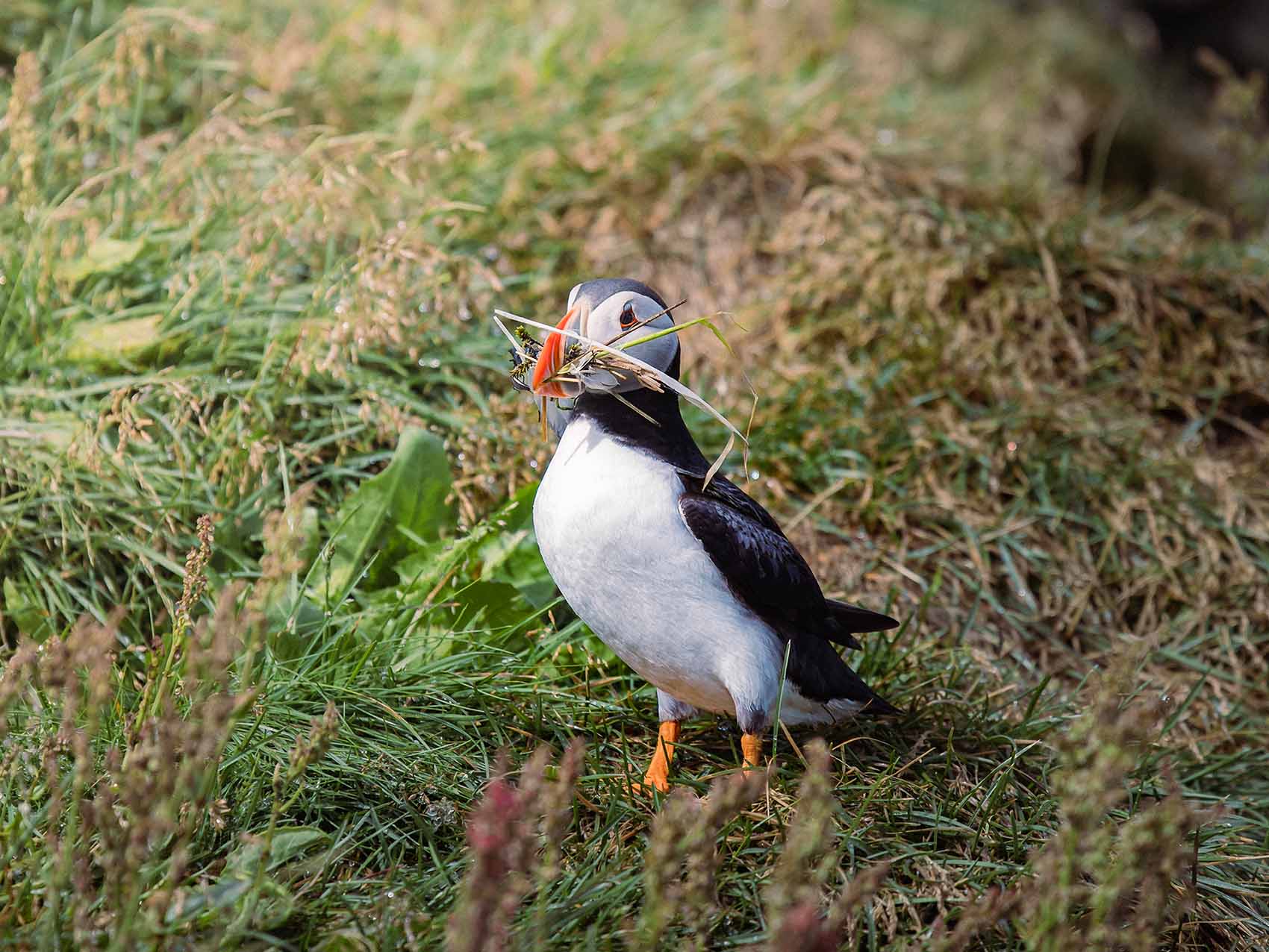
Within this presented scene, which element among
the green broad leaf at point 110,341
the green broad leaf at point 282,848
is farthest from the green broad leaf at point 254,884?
the green broad leaf at point 110,341

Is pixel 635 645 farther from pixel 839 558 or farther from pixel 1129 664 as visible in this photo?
pixel 839 558

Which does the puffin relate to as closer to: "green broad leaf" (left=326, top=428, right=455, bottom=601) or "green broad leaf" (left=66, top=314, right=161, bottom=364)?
"green broad leaf" (left=326, top=428, right=455, bottom=601)

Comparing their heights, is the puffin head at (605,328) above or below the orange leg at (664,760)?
above

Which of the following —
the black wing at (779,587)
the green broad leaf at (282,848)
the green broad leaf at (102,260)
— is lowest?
the green broad leaf at (282,848)

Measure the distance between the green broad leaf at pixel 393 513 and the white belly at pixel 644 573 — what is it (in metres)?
0.90

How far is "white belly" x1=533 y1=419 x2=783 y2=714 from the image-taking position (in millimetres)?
2340

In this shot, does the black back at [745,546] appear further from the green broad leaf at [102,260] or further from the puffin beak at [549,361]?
the green broad leaf at [102,260]

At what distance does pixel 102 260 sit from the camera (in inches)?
145

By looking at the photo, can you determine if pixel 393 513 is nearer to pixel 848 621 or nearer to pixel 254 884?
pixel 848 621

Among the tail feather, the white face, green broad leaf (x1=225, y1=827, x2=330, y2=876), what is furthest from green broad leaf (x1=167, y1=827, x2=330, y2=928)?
the tail feather

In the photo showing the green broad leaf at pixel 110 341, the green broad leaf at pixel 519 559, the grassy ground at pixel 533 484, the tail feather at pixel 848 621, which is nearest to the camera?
the grassy ground at pixel 533 484

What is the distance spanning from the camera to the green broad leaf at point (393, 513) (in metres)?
3.18

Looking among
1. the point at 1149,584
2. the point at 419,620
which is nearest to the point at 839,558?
the point at 1149,584

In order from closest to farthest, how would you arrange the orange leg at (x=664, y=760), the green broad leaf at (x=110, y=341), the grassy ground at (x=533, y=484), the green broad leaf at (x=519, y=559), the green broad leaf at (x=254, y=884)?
the green broad leaf at (x=254, y=884) → the grassy ground at (x=533, y=484) → the orange leg at (x=664, y=760) → the green broad leaf at (x=519, y=559) → the green broad leaf at (x=110, y=341)
